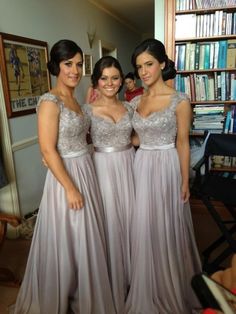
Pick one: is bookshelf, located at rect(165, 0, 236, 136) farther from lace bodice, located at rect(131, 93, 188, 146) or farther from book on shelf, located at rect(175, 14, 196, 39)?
lace bodice, located at rect(131, 93, 188, 146)

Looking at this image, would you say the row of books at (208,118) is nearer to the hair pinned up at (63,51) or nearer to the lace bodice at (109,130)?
the lace bodice at (109,130)

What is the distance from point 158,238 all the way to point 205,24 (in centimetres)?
206

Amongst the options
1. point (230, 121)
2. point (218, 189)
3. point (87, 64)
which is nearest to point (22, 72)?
point (87, 64)

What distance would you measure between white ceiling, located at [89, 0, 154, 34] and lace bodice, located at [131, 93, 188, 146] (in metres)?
3.26

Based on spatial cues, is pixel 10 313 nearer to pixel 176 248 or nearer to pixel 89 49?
pixel 176 248

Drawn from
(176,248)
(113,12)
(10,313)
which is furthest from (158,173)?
(113,12)

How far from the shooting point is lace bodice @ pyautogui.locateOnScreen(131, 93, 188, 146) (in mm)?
1465

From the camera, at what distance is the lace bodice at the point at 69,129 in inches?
53.1

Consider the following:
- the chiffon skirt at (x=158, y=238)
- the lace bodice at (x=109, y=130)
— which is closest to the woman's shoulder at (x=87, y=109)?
the lace bodice at (x=109, y=130)

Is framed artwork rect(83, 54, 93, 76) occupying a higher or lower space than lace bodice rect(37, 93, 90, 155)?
higher

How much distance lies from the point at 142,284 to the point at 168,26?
2214mm

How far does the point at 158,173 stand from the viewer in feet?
4.98

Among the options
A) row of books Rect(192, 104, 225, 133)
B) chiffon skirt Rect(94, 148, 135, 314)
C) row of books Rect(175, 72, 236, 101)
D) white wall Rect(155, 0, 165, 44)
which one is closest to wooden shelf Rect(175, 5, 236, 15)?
white wall Rect(155, 0, 165, 44)

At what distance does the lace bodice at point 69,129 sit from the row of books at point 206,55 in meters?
1.63
